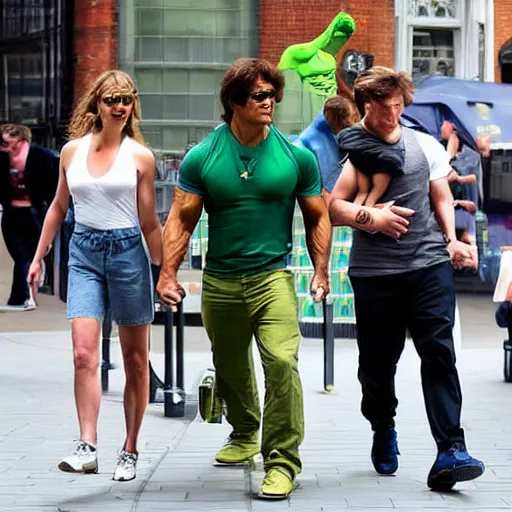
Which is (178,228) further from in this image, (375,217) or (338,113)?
(338,113)

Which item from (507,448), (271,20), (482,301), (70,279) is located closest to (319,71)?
(271,20)

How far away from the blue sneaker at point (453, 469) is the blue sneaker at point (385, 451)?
449 millimetres

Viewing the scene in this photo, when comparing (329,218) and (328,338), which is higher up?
(329,218)

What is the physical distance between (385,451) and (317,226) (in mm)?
1068

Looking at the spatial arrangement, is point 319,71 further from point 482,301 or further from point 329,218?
point 329,218

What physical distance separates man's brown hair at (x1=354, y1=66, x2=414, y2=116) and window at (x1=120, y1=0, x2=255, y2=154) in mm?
9970

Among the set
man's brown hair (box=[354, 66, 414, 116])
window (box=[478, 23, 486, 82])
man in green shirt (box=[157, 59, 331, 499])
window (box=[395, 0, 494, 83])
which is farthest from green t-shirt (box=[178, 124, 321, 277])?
window (box=[478, 23, 486, 82])

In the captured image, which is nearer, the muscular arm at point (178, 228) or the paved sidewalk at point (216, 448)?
the paved sidewalk at point (216, 448)

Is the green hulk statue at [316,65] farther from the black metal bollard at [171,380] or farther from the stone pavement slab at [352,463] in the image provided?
the black metal bollard at [171,380]

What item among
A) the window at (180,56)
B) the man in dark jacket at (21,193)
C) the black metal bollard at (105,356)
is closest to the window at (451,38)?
the window at (180,56)

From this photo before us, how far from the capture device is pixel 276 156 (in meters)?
7.34

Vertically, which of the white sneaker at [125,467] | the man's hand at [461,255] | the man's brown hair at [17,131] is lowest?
the white sneaker at [125,467]

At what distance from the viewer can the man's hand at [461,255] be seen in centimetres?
745

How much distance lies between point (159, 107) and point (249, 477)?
1020cm
